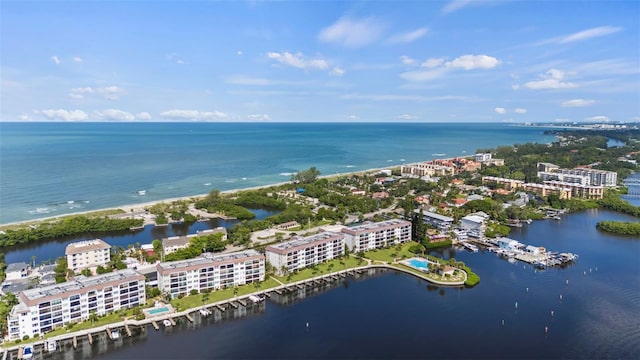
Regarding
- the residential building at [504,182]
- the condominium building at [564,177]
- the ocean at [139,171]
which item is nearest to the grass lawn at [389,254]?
the residential building at [504,182]

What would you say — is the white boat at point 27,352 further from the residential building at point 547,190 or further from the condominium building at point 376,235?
the residential building at point 547,190

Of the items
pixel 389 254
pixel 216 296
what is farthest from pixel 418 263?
pixel 216 296

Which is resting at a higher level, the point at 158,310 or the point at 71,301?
the point at 71,301

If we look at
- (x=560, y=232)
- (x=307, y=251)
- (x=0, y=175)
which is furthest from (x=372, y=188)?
(x=0, y=175)

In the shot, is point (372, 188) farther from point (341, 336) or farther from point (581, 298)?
point (341, 336)

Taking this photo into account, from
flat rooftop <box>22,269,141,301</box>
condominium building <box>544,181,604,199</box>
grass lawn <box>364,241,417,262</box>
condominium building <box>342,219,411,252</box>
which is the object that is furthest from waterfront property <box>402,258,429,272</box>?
condominium building <box>544,181,604,199</box>

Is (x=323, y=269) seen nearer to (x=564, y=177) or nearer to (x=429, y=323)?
(x=429, y=323)

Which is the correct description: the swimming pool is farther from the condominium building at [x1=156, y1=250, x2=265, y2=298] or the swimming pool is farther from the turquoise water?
the turquoise water
